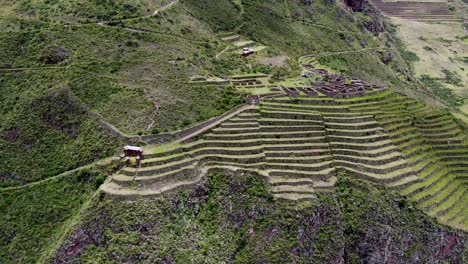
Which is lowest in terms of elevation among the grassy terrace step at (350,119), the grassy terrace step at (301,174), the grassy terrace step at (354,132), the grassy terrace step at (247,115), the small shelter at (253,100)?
the grassy terrace step at (301,174)

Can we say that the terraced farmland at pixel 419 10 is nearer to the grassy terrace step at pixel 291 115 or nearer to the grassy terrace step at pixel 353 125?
the grassy terrace step at pixel 353 125

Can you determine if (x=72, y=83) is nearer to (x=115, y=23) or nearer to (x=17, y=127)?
(x=17, y=127)

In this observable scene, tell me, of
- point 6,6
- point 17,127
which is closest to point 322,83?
point 17,127

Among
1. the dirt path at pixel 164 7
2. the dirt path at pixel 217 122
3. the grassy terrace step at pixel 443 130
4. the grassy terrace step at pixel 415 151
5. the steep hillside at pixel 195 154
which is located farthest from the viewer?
the dirt path at pixel 164 7

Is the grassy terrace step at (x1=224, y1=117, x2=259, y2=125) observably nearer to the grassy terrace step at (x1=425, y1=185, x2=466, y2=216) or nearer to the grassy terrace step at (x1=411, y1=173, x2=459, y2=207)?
the grassy terrace step at (x1=411, y1=173, x2=459, y2=207)

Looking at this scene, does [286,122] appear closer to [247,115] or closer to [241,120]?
[247,115]

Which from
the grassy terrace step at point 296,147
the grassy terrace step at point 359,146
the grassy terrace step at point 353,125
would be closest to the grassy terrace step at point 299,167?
the grassy terrace step at point 296,147

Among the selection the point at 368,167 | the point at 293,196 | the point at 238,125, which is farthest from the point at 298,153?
the point at 368,167
